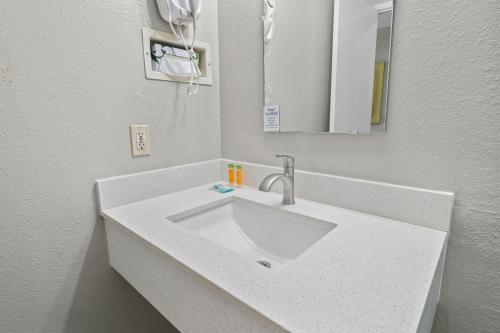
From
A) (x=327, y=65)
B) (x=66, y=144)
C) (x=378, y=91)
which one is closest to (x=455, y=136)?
(x=378, y=91)

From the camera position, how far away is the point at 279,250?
84cm

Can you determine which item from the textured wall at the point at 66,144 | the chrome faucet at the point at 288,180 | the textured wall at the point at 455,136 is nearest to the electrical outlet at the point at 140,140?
the textured wall at the point at 66,144

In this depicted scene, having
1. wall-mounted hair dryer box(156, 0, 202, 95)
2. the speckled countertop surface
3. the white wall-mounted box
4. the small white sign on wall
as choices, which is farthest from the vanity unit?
wall-mounted hair dryer box(156, 0, 202, 95)

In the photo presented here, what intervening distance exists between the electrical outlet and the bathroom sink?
0.96ft

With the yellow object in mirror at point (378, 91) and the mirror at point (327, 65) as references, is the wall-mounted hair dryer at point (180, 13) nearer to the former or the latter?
the mirror at point (327, 65)

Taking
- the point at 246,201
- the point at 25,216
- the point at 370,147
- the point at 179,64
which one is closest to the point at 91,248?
the point at 25,216

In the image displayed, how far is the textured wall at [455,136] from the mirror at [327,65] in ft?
0.14

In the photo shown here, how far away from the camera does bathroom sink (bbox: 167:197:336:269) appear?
0.81 m

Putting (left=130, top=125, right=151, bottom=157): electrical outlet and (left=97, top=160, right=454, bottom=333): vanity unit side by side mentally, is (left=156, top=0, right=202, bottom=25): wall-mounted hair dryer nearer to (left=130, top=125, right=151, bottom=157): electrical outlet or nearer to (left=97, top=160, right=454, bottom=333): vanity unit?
(left=130, top=125, right=151, bottom=157): electrical outlet

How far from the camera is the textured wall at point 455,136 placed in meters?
0.59

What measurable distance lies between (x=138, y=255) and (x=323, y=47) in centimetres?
89

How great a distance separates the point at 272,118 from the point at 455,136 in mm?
579

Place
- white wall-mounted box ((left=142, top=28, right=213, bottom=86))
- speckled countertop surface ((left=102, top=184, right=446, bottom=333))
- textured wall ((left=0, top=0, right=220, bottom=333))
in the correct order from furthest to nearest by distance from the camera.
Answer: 1. white wall-mounted box ((left=142, top=28, right=213, bottom=86))
2. textured wall ((left=0, top=0, right=220, bottom=333))
3. speckled countertop surface ((left=102, top=184, right=446, bottom=333))

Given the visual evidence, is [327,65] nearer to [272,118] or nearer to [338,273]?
[272,118]
